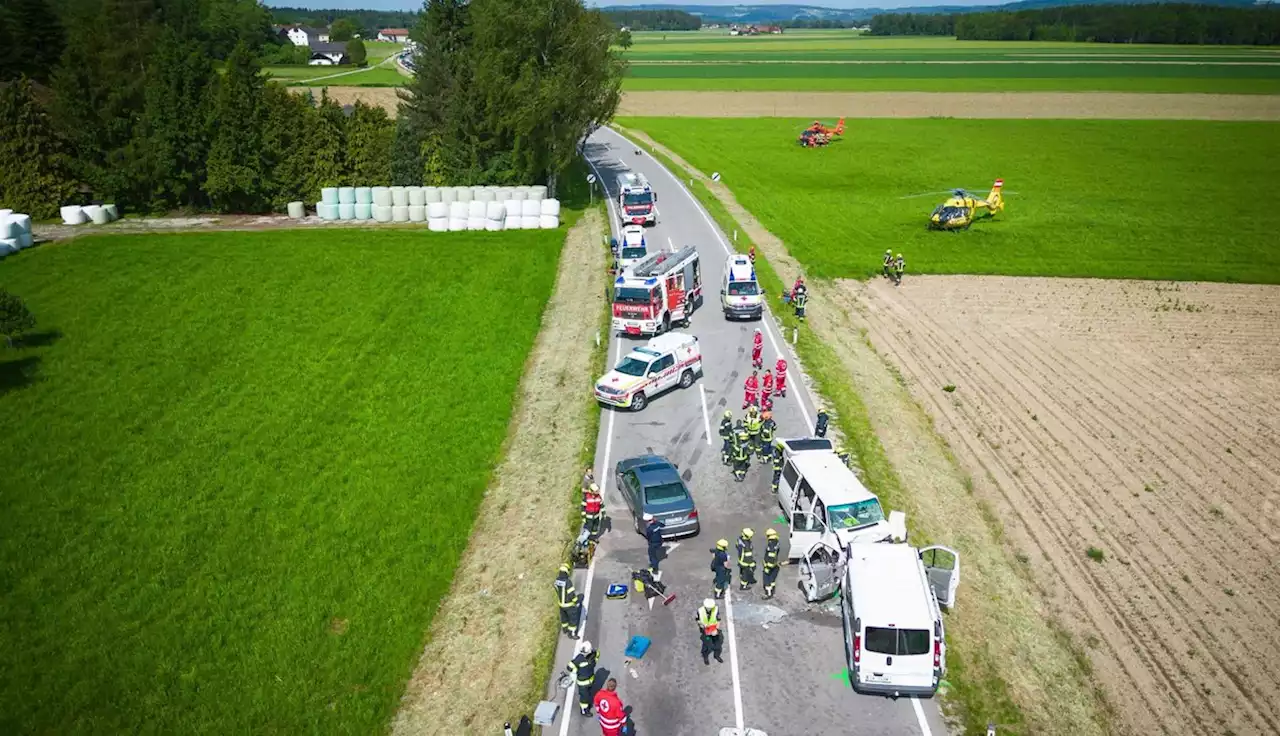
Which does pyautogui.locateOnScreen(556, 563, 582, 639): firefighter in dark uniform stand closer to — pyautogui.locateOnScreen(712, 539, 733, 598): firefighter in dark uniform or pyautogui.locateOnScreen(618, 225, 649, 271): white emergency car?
pyautogui.locateOnScreen(712, 539, 733, 598): firefighter in dark uniform

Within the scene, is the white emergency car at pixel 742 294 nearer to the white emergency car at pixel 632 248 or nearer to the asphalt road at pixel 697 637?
the white emergency car at pixel 632 248

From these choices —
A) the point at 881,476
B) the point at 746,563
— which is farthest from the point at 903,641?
the point at 881,476

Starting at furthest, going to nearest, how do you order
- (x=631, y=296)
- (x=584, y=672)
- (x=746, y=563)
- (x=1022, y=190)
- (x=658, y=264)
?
1. (x=1022, y=190)
2. (x=658, y=264)
3. (x=631, y=296)
4. (x=746, y=563)
5. (x=584, y=672)

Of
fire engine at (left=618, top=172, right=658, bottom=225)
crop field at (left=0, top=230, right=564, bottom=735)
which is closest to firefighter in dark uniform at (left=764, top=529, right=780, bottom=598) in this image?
crop field at (left=0, top=230, right=564, bottom=735)

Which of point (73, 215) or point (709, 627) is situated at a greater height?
point (73, 215)

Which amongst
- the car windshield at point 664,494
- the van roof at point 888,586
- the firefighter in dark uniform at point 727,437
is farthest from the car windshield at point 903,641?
the firefighter in dark uniform at point 727,437

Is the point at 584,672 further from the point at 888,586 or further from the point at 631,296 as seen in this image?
the point at 631,296
